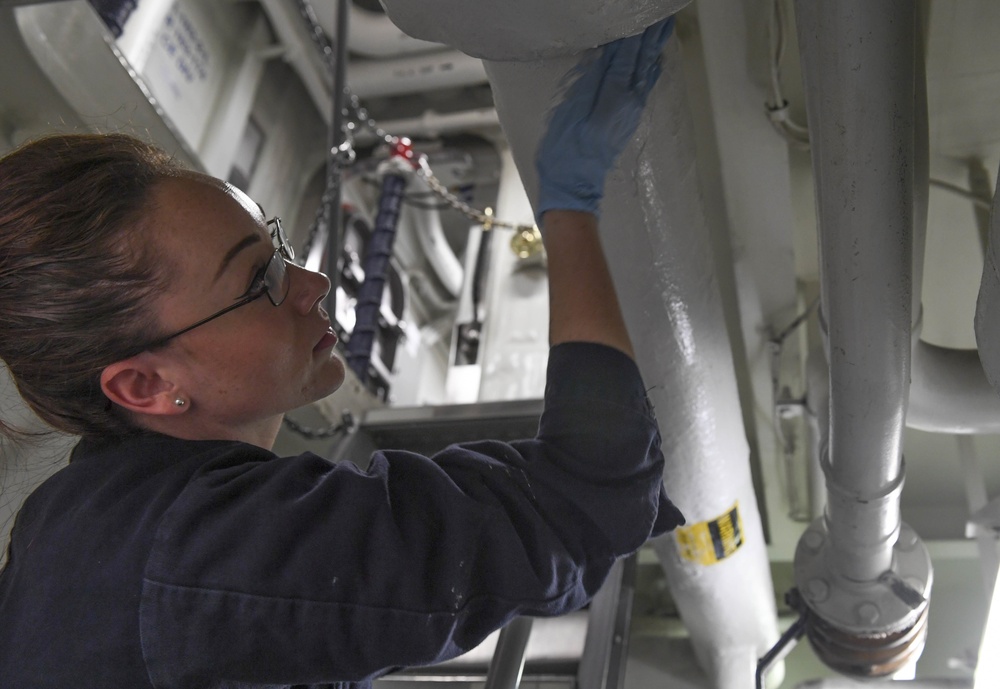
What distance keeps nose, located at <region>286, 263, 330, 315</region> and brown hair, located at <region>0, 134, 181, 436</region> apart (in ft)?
0.46

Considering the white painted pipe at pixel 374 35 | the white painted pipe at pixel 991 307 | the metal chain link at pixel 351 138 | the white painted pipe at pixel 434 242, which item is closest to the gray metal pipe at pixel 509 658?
the white painted pipe at pixel 991 307

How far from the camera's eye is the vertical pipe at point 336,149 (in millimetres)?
1814

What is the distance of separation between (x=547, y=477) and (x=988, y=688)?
0.92 metres

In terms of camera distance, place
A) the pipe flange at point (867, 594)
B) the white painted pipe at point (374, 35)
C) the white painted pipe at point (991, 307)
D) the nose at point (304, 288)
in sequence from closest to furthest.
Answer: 1. the white painted pipe at point (991, 307)
2. the nose at point (304, 288)
3. the pipe flange at point (867, 594)
4. the white painted pipe at point (374, 35)

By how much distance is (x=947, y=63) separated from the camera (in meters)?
1.34

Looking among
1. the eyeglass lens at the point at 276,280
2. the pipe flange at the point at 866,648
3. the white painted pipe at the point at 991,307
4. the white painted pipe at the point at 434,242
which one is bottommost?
the pipe flange at the point at 866,648

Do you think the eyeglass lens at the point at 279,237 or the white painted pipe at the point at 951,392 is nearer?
the eyeglass lens at the point at 279,237

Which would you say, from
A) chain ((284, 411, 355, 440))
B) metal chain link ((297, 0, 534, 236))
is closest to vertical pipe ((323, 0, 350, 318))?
metal chain link ((297, 0, 534, 236))

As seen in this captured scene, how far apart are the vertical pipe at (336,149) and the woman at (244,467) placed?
2.95 ft

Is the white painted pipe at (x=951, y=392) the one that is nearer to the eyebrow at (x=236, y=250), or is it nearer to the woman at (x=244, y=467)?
the woman at (x=244, y=467)

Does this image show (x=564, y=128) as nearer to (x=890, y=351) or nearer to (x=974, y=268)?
(x=890, y=351)

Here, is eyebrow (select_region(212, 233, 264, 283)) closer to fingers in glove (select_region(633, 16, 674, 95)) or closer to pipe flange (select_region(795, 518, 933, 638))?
fingers in glove (select_region(633, 16, 674, 95))

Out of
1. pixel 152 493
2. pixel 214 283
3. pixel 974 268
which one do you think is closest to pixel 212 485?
pixel 152 493

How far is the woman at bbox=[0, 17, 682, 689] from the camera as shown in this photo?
0.72 meters
